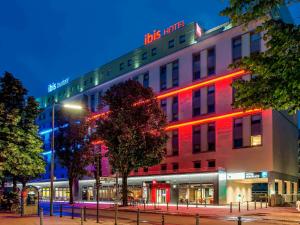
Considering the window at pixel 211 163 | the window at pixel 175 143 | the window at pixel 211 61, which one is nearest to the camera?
the window at pixel 211 163

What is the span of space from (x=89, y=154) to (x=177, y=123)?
13.2m

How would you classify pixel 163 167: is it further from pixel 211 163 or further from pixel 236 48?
pixel 236 48

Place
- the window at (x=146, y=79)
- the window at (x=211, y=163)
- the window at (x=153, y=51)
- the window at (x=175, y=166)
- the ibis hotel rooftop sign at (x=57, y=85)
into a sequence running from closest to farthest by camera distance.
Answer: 1. the window at (x=211, y=163)
2. the window at (x=175, y=166)
3. the window at (x=153, y=51)
4. the window at (x=146, y=79)
5. the ibis hotel rooftop sign at (x=57, y=85)

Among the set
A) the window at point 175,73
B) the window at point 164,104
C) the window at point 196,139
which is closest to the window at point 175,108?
the window at point 164,104

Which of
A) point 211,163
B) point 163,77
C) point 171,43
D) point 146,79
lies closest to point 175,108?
point 163,77

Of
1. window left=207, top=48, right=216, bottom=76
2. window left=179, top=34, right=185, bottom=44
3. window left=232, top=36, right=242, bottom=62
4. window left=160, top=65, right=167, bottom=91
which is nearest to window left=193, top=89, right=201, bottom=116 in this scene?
window left=207, top=48, right=216, bottom=76

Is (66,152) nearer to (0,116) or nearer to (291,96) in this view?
(0,116)

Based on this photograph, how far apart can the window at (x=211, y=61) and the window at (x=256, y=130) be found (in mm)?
9361

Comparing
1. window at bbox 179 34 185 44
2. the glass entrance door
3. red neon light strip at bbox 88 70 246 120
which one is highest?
window at bbox 179 34 185 44

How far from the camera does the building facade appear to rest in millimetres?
54688

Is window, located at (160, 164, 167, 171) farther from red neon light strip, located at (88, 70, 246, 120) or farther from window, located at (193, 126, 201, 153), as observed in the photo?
red neon light strip, located at (88, 70, 246, 120)

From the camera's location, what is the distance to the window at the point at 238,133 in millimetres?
56062

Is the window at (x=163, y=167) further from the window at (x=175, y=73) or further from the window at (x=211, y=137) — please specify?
the window at (x=175, y=73)

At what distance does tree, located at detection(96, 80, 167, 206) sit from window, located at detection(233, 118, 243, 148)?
10.4 meters
